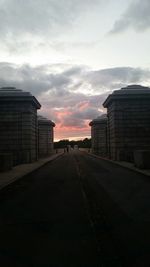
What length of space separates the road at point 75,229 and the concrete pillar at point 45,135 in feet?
195

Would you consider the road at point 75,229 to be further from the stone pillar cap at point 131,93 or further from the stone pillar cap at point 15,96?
the stone pillar cap at point 131,93

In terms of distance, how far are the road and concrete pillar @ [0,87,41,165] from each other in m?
24.6

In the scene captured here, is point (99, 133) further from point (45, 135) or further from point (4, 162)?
point (4, 162)

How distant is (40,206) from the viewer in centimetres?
1157

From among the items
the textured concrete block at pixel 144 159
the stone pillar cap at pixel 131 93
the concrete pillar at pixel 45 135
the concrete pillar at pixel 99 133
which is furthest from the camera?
the concrete pillar at pixel 99 133

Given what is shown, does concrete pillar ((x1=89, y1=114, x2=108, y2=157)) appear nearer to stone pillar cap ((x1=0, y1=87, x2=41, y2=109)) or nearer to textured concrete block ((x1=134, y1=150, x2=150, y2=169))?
stone pillar cap ((x1=0, y1=87, x2=41, y2=109))

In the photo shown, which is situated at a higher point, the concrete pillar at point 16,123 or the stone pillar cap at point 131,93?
the stone pillar cap at point 131,93

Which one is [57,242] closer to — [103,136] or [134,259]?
[134,259]

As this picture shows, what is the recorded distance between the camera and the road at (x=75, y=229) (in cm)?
625

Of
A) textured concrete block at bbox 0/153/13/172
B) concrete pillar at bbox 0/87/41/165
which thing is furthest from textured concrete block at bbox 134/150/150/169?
concrete pillar at bbox 0/87/41/165

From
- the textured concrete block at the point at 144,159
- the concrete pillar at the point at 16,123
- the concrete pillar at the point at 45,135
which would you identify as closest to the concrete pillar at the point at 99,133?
the concrete pillar at the point at 45,135

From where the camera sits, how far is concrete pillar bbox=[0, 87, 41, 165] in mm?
38969

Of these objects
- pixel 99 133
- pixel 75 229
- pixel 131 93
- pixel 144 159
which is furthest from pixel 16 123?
pixel 99 133

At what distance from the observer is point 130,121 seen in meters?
40.4
